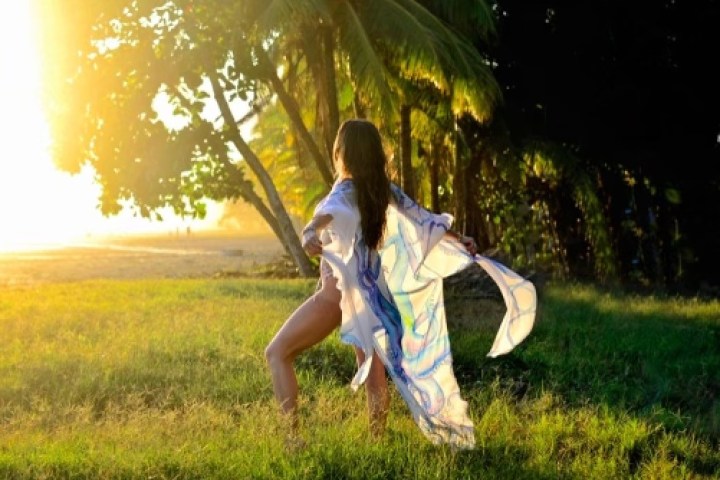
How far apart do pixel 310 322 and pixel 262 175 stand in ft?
42.8

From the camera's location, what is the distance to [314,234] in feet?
15.6

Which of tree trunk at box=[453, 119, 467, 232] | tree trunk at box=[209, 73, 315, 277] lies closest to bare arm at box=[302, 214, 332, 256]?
tree trunk at box=[209, 73, 315, 277]

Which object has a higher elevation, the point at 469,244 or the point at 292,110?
the point at 292,110

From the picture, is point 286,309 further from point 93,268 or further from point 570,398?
→ point 93,268

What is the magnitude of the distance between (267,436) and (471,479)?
122 centimetres

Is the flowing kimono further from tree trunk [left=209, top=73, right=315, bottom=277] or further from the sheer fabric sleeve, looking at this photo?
tree trunk [left=209, top=73, right=315, bottom=277]

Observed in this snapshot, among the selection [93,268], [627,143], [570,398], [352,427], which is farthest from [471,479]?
[93,268]

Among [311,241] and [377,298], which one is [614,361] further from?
[311,241]

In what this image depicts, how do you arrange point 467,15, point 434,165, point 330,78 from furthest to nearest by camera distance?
1. point 434,165
2. point 330,78
3. point 467,15

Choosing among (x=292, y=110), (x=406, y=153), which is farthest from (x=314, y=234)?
(x=292, y=110)

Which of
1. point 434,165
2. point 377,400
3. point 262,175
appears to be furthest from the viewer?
point 434,165

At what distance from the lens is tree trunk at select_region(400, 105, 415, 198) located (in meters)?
17.4

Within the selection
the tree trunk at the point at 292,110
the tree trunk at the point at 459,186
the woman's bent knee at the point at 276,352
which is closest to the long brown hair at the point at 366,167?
the woman's bent knee at the point at 276,352

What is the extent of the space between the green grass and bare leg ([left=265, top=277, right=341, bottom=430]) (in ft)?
0.90
